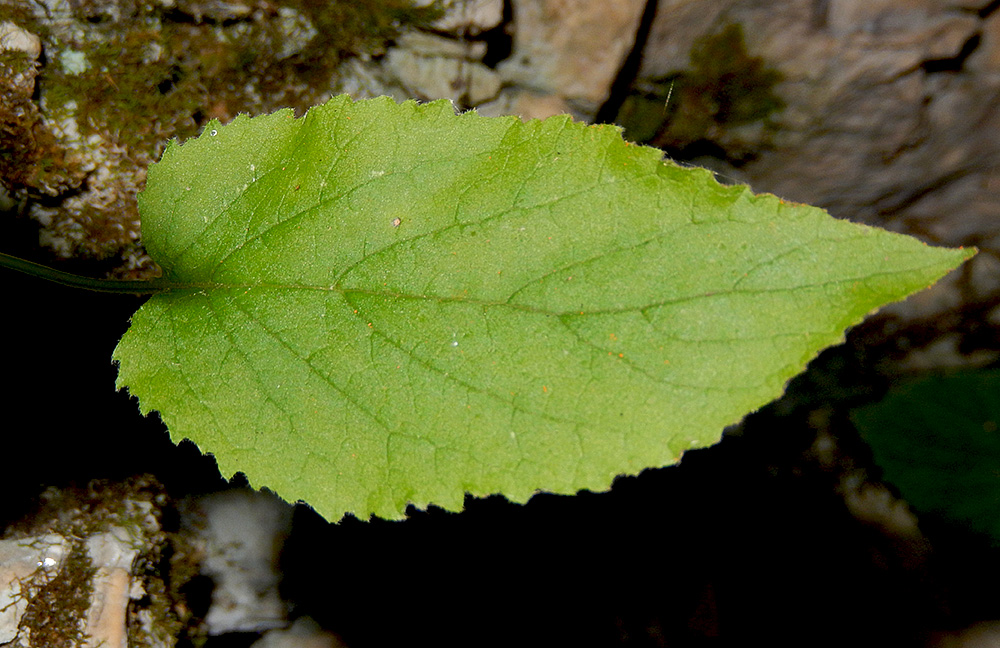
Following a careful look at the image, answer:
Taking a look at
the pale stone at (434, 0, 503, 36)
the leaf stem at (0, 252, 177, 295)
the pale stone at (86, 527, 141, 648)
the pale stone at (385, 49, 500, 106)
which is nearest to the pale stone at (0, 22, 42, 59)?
the leaf stem at (0, 252, 177, 295)

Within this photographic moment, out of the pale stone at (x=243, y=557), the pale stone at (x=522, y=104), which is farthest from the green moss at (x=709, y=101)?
the pale stone at (x=243, y=557)

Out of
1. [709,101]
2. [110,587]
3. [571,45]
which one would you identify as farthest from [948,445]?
[110,587]

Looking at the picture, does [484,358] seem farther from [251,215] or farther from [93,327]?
[93,327]

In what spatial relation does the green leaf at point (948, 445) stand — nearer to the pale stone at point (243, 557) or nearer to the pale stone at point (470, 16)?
the pale stone at point (470, 16)

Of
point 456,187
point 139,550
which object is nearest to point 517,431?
point 456,187

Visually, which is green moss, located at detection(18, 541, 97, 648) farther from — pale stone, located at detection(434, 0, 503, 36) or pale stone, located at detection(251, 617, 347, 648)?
pale stone, located at detection(434, 0, 503, 36)
